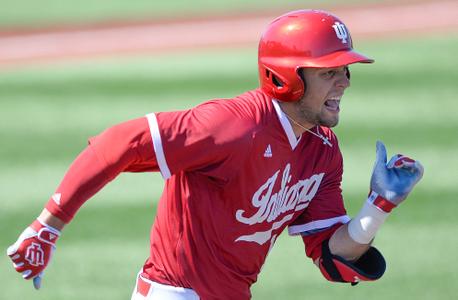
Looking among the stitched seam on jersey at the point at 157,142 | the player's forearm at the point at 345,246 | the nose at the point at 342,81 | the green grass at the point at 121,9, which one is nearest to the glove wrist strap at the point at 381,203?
the player's forearm at the point at 345,246

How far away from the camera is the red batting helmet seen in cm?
399

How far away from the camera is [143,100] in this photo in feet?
30.1

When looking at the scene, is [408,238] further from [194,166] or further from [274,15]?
[274,15]

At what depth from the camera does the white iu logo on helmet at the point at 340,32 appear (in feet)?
13.3

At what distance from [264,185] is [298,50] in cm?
61

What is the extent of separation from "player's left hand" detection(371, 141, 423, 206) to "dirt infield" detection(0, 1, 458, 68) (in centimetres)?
662

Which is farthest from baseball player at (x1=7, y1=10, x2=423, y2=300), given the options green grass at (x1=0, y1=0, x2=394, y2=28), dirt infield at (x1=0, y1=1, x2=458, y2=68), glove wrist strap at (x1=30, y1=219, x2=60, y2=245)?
green grass at (x1=0, y1=0, x2=394, y2=28)

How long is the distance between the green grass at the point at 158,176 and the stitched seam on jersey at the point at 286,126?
229 centimetres

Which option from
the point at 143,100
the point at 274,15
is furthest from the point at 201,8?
the point at 143,100

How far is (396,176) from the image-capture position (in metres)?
4.14

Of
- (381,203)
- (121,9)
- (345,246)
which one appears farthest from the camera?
(121,9)

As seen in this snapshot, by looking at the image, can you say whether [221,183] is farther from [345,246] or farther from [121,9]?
[121,9]

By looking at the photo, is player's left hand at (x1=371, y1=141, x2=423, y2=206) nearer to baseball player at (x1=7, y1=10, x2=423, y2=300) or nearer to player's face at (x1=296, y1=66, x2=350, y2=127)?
baseball player at (x1=7, y1=10, x2=423, y2=300)

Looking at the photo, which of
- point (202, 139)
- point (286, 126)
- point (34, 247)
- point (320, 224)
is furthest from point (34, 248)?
point (320, 224)
